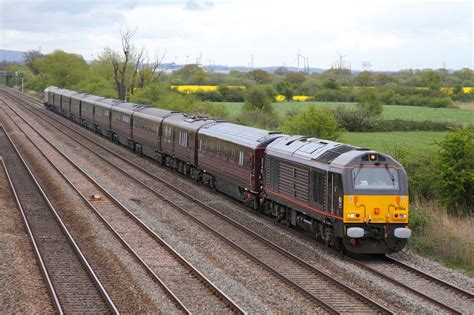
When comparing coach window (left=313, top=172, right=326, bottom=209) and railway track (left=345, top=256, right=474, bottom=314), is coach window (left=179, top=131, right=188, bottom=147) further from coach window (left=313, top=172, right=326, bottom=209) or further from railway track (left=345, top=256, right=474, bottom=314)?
railway track (left=345, top=256, right=474, bottom=314)

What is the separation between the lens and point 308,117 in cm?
4025

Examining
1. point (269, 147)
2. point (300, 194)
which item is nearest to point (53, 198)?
point (269, 147)

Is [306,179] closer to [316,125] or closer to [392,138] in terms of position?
[316,125]

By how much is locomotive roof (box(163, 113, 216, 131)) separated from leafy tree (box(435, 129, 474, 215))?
38.4 feet

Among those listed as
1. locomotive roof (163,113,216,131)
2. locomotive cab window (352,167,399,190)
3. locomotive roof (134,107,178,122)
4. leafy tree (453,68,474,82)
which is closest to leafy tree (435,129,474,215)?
locomotive cab window (352,167,399,190)

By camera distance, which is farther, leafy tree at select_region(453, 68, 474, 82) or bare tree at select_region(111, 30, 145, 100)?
leafy tree at select_region(453, 68, 474, 82)

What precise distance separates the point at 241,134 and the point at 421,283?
1278 cm

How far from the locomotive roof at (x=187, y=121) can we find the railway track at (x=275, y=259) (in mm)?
2927

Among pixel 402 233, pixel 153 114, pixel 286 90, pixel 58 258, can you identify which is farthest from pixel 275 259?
pixel 286 90

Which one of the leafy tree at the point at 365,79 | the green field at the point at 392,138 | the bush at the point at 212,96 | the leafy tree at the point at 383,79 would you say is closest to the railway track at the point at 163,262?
the green field at the point at 392,138

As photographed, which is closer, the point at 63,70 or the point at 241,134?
the point at 241,134

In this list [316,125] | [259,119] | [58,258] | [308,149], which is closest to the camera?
[58,258]

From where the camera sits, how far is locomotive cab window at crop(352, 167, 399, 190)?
19.1 metres

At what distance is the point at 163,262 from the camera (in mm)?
19062
